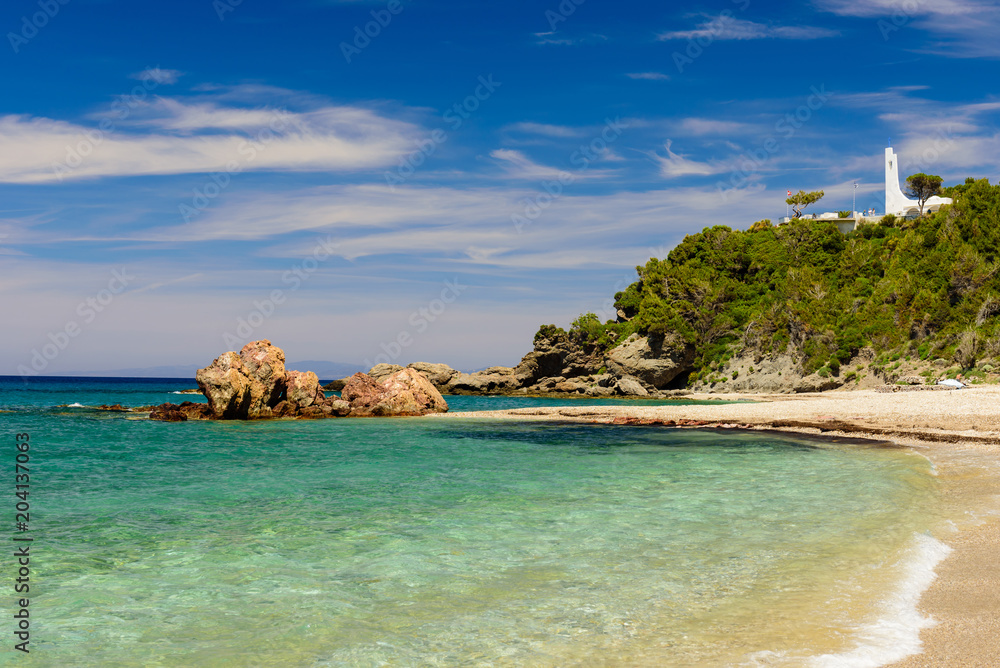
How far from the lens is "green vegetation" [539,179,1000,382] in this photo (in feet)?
204

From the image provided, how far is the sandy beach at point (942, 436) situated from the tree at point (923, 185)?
6119cm

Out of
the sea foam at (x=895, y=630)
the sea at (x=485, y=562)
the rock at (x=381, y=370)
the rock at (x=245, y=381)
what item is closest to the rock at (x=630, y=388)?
the rock at (x=381, y=370)

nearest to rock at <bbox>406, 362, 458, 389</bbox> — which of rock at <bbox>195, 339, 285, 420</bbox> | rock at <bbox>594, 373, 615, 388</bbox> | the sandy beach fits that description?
rock at <bbox>594, 373, 615, 388</bbox>

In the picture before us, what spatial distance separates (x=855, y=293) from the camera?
75312mm

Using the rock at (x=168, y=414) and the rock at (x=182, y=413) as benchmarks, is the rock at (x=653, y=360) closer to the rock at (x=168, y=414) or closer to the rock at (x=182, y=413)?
the rock at (x=182, y=413)

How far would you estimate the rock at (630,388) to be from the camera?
7650 cm

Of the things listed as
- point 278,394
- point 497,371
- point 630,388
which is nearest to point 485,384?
point 497,371

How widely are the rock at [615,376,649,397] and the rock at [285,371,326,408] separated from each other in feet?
133

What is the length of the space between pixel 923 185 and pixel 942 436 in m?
96.5

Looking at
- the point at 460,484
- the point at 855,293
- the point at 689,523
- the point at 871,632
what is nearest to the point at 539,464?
the point at 460,484

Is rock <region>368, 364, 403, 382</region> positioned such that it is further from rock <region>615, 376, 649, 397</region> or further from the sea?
the sea

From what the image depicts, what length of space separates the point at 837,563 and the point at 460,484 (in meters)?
10.1

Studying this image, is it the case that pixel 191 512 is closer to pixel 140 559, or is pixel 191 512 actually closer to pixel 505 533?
pixel 140 559

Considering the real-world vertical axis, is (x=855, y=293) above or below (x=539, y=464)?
above
